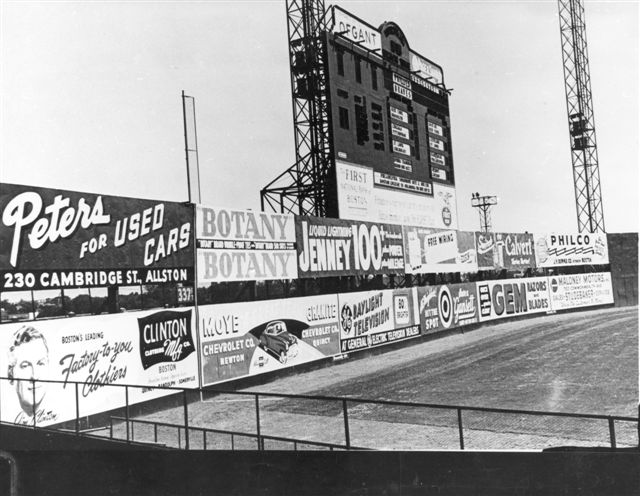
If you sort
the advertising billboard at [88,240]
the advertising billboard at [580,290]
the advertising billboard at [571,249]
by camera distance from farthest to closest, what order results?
the advertising billboard at [580,290] < the advertising billboard at [571,249] < the advertising billboard at [88,240]

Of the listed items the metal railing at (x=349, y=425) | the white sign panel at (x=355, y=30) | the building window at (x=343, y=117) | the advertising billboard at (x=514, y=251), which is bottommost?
the metal railing at (x=349, y=425)

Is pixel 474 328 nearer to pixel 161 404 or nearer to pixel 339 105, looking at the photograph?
pixel 339 105

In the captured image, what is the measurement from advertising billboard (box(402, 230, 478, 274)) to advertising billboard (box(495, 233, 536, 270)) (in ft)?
9.76

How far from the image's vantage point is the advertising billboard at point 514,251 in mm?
34250

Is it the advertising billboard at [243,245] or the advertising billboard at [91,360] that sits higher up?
the advertising billboard at [243,245]

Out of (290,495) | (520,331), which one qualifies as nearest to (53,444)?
(290,495)

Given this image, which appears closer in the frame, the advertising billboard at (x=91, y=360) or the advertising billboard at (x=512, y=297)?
the advertising billboard at (x=91, y=360)

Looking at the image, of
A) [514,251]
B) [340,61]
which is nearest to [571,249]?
[514,251]

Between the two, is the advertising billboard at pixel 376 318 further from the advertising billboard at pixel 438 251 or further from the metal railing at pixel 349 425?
the metal railing at pixel 349 425

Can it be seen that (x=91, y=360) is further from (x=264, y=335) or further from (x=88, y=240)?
(x=264, y=335)

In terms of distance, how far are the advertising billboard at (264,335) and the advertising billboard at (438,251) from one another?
20.5 feet

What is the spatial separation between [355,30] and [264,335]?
12.4m

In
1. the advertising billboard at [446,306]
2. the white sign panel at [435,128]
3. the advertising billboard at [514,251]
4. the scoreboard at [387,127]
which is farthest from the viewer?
the advertising billboard at [514,251]

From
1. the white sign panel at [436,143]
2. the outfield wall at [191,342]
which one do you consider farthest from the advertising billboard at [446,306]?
the white sign panel at [436,143]
